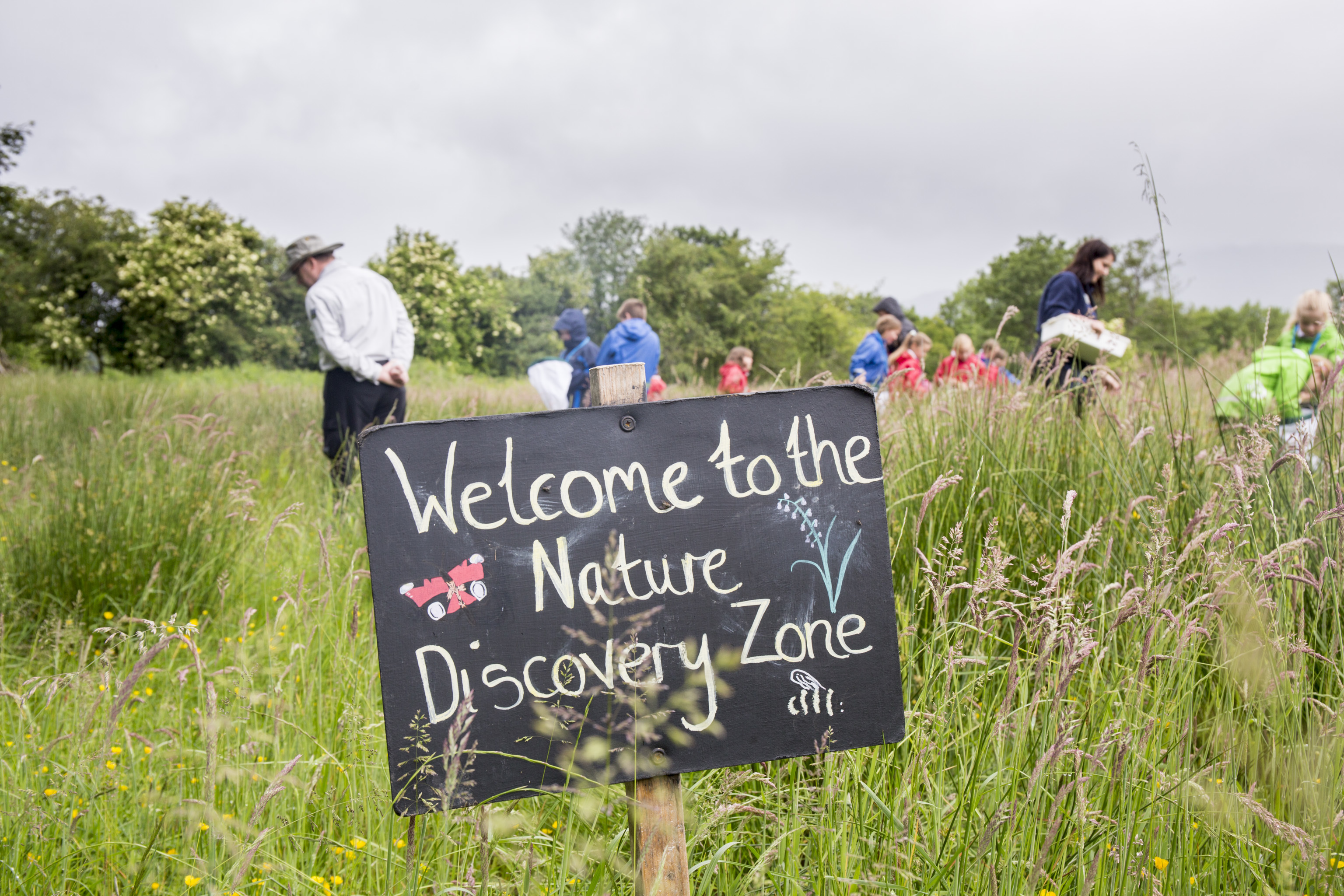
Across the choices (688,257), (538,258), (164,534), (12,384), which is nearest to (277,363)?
(538,258)

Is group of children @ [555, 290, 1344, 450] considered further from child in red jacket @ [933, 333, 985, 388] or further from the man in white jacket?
the man in white jacket

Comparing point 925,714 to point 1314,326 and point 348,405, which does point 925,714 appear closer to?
point 348,405

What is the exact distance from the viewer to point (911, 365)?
3574mm

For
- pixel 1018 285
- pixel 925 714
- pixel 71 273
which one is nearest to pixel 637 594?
pixel 925 714

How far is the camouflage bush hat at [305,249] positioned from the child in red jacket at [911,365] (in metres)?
3.44

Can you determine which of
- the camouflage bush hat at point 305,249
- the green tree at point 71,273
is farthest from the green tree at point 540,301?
the camouflage bush hat at point 305,249

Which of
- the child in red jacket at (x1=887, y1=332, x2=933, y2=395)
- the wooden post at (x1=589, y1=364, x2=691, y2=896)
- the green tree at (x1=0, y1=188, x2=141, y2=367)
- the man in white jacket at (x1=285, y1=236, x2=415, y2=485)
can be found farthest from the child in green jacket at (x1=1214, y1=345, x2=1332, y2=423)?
the green tree at (x1=0, y1=188, x2=141, y2=367)

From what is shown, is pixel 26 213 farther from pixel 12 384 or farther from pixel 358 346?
pixel 358 346

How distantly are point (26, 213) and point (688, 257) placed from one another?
30.2 metres

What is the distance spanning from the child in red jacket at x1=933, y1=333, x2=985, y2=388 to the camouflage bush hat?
3.60 metres

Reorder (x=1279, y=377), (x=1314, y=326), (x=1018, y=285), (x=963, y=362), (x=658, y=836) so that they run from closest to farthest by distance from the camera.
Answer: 1. (x=658, y=836)
2. (x=1279, y=377)
3. (x=1314, y=326)
4. (x=963, y=362)
5. (x=1018, y=285)

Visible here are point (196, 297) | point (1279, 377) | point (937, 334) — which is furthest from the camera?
point (937, 334)

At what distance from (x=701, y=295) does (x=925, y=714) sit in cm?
3830

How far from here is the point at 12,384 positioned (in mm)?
8148
